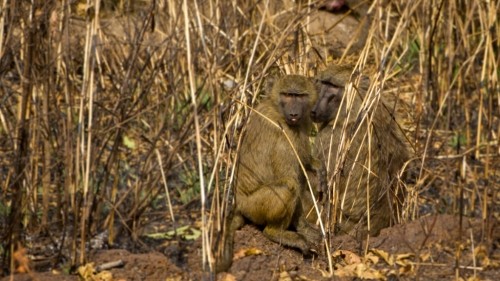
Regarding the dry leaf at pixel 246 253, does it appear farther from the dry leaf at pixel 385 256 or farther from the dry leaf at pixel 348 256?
the dry leaf at pixel 385 256

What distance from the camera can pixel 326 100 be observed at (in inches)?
266

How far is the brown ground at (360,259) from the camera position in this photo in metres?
5.37

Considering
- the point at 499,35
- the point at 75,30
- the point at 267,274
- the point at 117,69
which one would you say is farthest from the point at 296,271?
the point at 75,30

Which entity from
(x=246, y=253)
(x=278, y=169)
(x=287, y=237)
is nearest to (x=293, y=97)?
(x=278, y=169)

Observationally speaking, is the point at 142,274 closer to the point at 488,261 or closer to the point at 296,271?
the point at 296,271

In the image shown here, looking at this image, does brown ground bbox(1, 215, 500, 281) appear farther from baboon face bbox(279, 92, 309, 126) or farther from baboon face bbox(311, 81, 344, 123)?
baboon face bbox(311, 81, 344, 123)

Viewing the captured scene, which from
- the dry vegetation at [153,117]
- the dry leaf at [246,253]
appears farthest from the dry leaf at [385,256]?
the dry leaf at [246,253]

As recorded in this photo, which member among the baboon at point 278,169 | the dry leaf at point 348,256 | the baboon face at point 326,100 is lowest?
the dry leaf at point 348,256

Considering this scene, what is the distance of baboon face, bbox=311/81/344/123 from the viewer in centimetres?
673

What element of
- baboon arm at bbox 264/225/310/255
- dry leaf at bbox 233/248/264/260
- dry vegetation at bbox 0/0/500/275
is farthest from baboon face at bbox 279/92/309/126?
dry leaf at bbox 233/248/264/260

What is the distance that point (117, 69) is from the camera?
7707 millimetres

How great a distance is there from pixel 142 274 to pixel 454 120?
398 centimetres

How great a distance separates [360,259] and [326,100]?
1.44 metres

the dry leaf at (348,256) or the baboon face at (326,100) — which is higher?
the baboon face at (326,100)
